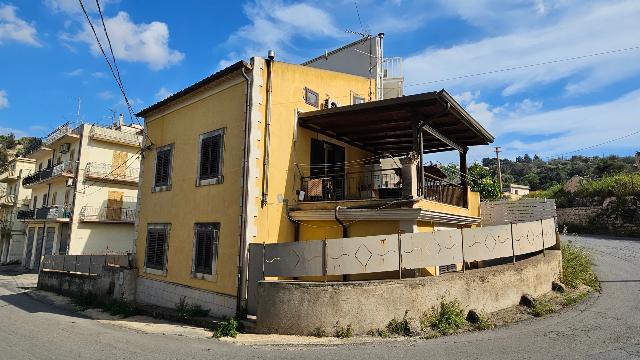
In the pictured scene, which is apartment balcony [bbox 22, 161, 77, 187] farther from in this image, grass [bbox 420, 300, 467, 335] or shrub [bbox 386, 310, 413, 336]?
grass [bbox 420, 300, 467, 335]

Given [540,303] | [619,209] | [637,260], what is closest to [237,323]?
[540,303]

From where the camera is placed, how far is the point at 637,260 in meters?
17.6

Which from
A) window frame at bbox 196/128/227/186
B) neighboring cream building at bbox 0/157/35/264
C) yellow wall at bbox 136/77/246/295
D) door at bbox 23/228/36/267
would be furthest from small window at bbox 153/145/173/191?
neighboring cream building at bbox 0/157/35/264

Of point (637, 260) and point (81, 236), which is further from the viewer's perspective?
point (81, 236)

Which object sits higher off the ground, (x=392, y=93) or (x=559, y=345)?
(x=392, y=93)

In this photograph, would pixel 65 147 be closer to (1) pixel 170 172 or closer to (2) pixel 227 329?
(1) pixel 170 172

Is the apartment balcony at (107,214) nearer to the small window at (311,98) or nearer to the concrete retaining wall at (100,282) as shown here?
the concrete retaining wall at (100,282)

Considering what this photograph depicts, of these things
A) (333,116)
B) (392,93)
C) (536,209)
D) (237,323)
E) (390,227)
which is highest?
(392,93)

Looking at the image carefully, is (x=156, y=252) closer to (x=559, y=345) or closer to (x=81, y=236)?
(x=559, y=345)

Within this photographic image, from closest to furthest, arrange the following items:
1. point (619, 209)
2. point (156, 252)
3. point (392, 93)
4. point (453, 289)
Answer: point (453, 289) → point (156, 252) → point (392, 93) → point (619, 209)

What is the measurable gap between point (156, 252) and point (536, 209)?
683 inches

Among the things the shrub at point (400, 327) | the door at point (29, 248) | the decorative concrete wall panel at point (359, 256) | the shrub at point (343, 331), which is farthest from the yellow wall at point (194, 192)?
the door at point (29, 248)

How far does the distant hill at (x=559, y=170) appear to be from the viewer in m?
57.2

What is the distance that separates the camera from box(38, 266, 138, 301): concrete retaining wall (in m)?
15.2
